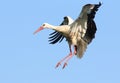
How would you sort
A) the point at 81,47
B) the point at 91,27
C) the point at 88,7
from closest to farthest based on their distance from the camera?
1. the point at 88,7
2. the point at 91,27
3. the point at 81,47

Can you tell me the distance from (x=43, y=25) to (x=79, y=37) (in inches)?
44.1

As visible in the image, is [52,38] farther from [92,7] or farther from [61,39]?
[92,7]

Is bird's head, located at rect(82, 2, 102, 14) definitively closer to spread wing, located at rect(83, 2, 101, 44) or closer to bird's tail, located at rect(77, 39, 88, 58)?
spread wing, located at rect(83, 2, 101, 44)

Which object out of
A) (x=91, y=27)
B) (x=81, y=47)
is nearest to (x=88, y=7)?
(x=91, y=27)

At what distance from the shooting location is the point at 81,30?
1283 inches

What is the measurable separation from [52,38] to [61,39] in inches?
13.9

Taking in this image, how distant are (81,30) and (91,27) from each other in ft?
1.21

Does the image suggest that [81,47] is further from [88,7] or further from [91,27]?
[88,7]

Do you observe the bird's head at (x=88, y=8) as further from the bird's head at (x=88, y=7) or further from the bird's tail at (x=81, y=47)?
the bird's tail at (x=81, y=47)

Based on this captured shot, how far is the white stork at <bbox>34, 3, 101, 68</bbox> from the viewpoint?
32094 millimetres

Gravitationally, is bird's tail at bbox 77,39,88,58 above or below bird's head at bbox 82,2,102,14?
below

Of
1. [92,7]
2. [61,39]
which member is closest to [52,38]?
[61,39]

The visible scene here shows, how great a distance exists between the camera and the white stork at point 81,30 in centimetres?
3209

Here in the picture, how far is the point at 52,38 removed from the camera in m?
34.0
